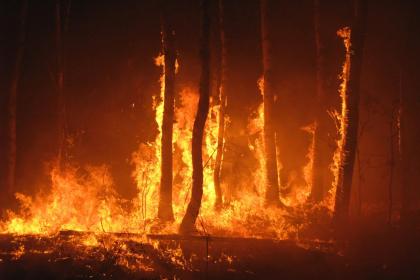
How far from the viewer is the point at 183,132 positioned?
17.1 meters

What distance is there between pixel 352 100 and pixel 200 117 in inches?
185

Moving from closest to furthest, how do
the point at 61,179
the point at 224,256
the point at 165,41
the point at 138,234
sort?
the point at 224,256 → the point at 138,234 → the point at 165,41 → the point at 61,179

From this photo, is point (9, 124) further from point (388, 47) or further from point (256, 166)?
point (388, 47)

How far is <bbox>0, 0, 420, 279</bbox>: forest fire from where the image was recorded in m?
12.1

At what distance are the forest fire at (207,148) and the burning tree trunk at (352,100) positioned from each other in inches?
1.7

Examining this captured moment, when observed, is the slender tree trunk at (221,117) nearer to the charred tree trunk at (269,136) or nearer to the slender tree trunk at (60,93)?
the charred tree trunk at (269,136)

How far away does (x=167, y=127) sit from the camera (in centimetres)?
1494

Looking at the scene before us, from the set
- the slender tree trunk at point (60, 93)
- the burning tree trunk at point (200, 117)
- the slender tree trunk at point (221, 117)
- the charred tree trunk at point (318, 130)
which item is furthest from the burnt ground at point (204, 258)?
the slender tree trunk at point (60, 93)

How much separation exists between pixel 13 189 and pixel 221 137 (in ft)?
28.9

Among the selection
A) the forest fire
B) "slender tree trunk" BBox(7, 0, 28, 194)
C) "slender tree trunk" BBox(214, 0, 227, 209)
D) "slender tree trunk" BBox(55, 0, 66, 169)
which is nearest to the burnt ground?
the forest fire

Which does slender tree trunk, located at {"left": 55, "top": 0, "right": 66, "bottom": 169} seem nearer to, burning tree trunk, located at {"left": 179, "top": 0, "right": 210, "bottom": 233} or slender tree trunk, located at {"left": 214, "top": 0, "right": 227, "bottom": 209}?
slender tree trunk, located at {"left": 214, "top": 0, "right": 227, "bottom": 209}

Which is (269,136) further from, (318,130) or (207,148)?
(207,148)

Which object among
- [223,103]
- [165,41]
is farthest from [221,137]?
[165,41]

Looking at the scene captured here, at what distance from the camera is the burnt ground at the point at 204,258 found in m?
11.2
